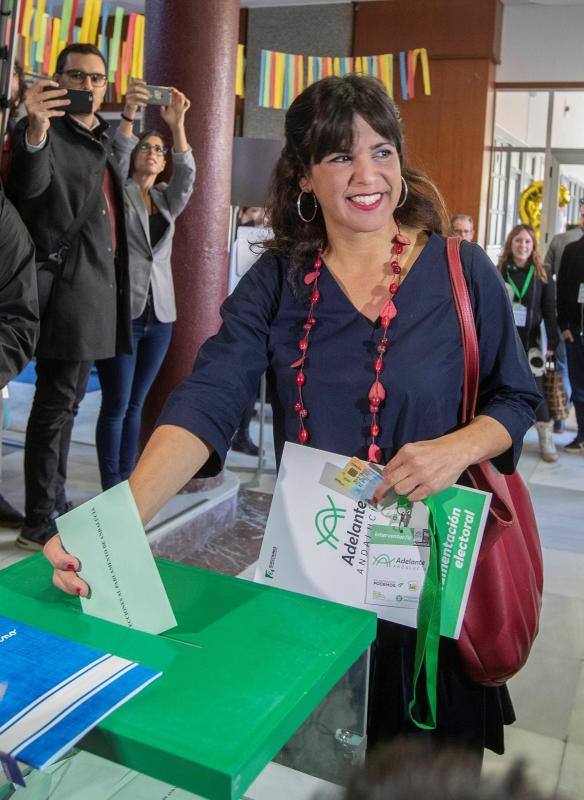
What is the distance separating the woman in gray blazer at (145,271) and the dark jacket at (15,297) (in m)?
1.18

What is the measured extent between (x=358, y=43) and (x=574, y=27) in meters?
2.06

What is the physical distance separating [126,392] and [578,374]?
3.52 meters

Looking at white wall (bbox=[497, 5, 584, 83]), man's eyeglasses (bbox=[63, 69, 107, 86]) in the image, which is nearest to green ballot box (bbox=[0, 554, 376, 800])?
man's eyeglasses (bbox=[63, 69, 107, 86])

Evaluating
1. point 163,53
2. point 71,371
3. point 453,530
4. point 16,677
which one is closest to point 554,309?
point 163,53

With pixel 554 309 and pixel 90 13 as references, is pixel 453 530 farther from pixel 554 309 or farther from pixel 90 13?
pixel 90 13

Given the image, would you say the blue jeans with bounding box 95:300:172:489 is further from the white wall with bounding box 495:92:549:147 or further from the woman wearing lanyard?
the white wall with bounding box 495:92:549:147

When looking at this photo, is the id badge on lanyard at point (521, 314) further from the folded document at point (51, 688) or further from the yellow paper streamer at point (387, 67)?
the folded document at point (51, 688)

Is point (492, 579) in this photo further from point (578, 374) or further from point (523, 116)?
point (523, 116)

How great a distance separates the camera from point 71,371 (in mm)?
3350

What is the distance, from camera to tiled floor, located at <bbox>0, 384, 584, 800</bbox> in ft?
7.80

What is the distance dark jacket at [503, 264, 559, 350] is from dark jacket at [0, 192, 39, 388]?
410 centimetres

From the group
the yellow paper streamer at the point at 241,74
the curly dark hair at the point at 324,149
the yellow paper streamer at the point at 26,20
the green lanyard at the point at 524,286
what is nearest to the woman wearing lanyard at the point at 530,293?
the green lanyard at the point at 524,286

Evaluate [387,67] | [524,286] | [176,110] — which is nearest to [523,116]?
[387,67]

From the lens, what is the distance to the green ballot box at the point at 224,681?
0.76 m
